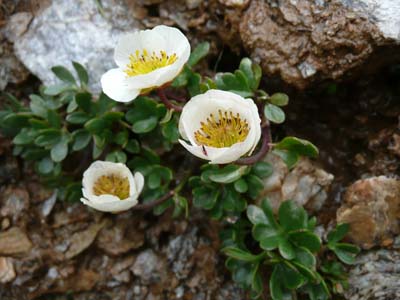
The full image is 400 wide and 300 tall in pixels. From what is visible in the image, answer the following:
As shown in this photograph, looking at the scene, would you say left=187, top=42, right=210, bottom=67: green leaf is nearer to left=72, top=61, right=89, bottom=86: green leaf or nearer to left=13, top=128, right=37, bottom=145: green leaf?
left=72, top=61, right=89, bottom=86: green leaf

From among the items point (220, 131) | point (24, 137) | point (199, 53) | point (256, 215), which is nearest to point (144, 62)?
point (199, 53)

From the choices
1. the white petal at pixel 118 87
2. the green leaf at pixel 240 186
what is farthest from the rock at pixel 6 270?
the green leaf at pixel 240 186

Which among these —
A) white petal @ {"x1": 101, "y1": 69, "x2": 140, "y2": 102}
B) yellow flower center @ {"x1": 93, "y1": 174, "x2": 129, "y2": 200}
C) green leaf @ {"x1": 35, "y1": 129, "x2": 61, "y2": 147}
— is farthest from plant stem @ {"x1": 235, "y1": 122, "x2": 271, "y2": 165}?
green leaf @ {"x1": 35, "y1": 129, "x2": 61, "y2": 147}

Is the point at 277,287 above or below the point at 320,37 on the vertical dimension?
below

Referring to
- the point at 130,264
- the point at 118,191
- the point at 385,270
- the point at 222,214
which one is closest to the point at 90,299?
the point at 130,264

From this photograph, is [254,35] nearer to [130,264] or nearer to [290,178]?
[290,178]

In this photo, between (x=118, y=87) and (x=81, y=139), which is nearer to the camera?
(x=118, y=87)

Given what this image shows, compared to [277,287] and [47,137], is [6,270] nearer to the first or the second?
[47,137]
